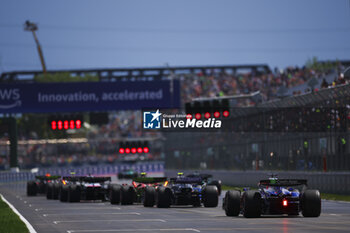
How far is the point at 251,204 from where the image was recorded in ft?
77.1

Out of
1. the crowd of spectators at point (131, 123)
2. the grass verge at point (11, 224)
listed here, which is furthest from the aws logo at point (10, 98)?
the grass verge at point (11, 224)

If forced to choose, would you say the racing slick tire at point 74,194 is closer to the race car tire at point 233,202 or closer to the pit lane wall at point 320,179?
the pit lane wall at point 320,179

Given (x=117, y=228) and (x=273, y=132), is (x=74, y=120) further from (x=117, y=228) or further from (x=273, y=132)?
(x=117, y=228)

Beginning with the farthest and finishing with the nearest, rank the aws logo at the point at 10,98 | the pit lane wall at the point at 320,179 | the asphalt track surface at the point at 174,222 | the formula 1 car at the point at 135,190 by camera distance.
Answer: the aws logo at the point at 10,98
the pit lane wall at the point at 320,179
the formula 1 car at the point at 135,190
the asphalt track surface at the point at 174,222

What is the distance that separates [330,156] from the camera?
38.4m

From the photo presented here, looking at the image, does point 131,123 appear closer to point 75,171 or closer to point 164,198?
point 75,171

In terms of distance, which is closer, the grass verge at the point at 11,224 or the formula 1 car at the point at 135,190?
the grass verge at the point at 11,224

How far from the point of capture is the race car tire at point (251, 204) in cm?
2328

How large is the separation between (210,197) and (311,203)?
7770 millimetres

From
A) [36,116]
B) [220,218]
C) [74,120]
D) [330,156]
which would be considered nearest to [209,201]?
[220,218]

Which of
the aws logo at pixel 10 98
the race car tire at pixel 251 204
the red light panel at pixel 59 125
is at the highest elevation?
the aws logo at pixel 10 98

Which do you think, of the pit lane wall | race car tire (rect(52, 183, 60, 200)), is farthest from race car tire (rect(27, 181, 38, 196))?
the pit lane wall

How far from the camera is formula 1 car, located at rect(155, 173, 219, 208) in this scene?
31.0m

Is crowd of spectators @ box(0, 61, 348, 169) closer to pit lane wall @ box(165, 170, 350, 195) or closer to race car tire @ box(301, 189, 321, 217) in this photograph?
pit lane wall @ box(165, 170, 350, 195)
